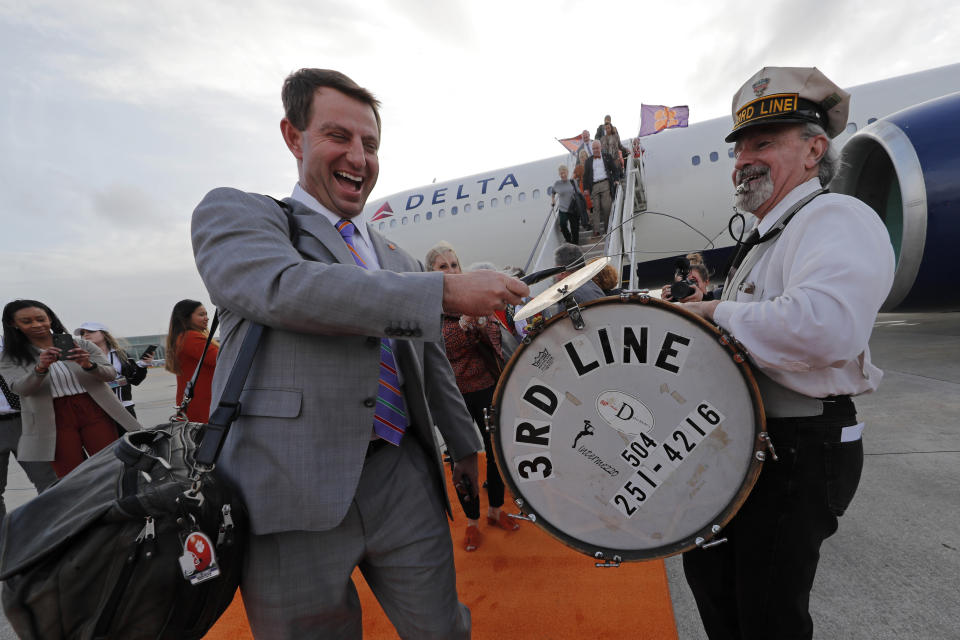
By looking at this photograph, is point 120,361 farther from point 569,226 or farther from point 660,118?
point 660,118

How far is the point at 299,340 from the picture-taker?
1061 mm

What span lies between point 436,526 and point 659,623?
1.32 m

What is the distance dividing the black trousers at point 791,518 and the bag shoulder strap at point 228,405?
1.35 m

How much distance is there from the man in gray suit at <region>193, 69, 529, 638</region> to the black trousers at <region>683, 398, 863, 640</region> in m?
0.82

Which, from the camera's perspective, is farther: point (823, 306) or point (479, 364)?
point (479, 364)

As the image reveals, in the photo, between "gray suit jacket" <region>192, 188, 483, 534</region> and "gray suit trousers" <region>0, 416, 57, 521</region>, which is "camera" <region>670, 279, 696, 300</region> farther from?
"gray suit trousers" <region>0, 416, 57, 521</region>

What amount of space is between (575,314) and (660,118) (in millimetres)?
9234

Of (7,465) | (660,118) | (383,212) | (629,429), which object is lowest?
(7,465)

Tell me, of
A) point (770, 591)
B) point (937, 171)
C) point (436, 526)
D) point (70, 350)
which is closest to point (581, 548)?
point (436, 526)

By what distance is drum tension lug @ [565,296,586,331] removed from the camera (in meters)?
1.13

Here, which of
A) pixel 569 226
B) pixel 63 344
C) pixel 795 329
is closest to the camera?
pixel 795 329

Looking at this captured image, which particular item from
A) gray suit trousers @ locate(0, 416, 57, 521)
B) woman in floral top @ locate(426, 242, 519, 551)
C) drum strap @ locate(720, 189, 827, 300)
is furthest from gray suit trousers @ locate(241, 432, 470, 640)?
gray suit trousers @ locate(0, 416, 57, 521)

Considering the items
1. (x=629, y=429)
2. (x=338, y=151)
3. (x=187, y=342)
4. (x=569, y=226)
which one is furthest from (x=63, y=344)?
(x=569, y=226)

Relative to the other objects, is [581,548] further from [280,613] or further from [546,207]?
[546,207]
